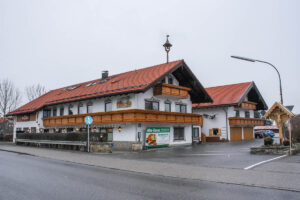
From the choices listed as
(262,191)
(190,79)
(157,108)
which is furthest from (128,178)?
(190,79)

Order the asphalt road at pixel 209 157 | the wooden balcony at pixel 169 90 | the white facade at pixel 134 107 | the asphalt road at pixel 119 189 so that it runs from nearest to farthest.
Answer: the asphalt road at pixel 119 189
the asphalt road at pixel 209 157
the white facade at pixel 134 107
the wooden balcony at pixel 169 90

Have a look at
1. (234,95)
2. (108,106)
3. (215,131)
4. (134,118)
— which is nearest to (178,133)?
(134,118)

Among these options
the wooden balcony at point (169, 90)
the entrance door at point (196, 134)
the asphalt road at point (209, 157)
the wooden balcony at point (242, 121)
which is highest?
the wooden balcony at point (169, 90)

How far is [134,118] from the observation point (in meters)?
23.0

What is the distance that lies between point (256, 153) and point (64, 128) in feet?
74.8

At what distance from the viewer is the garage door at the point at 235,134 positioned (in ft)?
116

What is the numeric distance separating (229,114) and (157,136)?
44.5 ft

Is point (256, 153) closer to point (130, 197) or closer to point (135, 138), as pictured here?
point (135, 138)

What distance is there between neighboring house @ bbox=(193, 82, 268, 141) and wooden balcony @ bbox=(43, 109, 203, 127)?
6.51 meters

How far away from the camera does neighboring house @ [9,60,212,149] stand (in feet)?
80.2

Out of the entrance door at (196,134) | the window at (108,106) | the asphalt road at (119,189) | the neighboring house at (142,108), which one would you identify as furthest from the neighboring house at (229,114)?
the asphalt road at (119,189)

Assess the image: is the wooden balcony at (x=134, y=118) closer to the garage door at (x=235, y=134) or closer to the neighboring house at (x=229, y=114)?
the neighboring house at (x=229, y=114)

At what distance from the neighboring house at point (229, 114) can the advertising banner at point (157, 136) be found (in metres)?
11.2

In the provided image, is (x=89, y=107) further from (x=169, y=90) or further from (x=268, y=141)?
(x=268, y=141)
